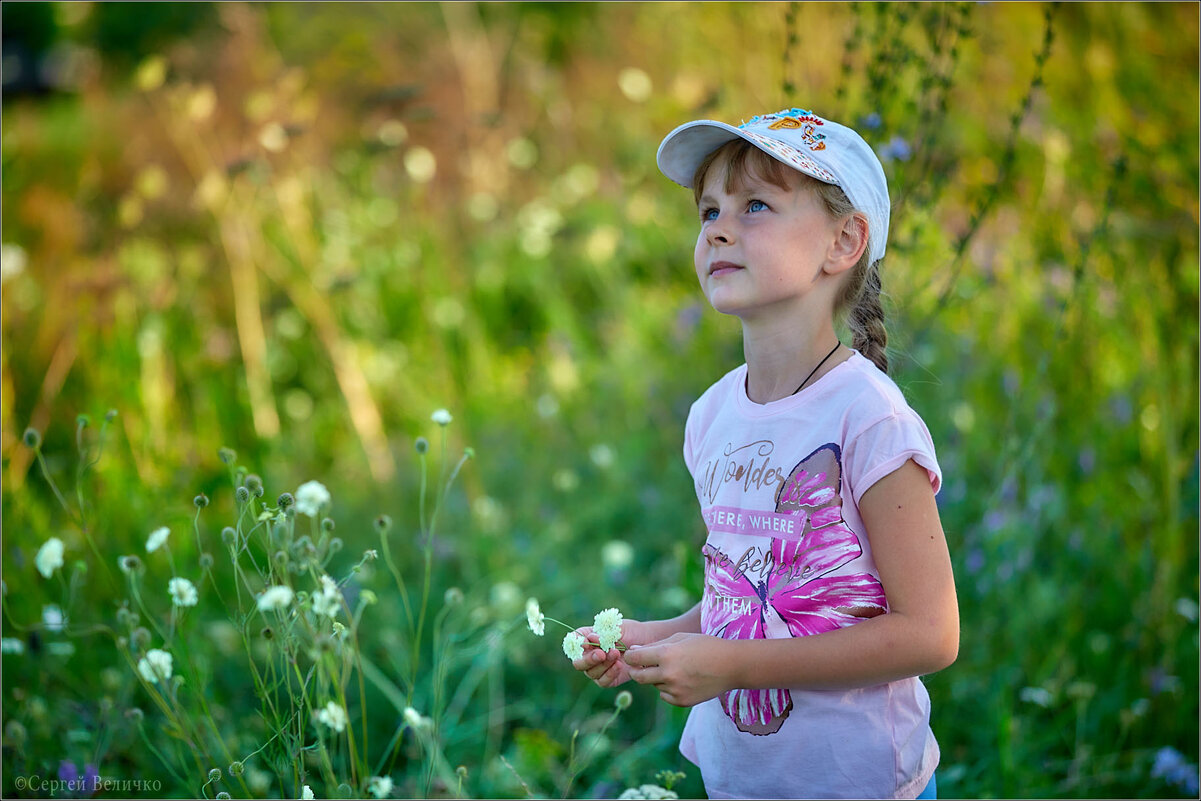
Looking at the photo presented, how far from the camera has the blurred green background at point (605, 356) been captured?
227 centimetres

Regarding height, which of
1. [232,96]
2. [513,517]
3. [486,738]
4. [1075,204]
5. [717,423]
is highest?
[232,96]

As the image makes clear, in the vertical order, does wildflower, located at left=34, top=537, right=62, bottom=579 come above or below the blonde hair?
below

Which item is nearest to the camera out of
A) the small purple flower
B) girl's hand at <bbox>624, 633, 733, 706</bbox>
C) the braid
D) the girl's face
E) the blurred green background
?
girl's hand at <bbox>624, 633, 733, 706</bbox>

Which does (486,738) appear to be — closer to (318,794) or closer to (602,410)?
(318,794)

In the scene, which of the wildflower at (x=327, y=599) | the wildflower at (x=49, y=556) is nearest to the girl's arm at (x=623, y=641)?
the wildflower at (x=327, y=599)

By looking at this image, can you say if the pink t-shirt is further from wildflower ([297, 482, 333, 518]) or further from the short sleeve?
wildflower ([297, 482, 333, 518])

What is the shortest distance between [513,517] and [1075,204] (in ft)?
7.21

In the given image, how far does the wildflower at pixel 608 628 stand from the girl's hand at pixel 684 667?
3 centimetres

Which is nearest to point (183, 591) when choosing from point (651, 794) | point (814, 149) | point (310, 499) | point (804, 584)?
point (310, 499)

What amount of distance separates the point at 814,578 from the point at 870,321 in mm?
446

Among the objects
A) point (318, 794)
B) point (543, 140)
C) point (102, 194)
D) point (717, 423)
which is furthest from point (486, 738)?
point (102, 194)

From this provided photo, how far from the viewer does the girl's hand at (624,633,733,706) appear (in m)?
1.21

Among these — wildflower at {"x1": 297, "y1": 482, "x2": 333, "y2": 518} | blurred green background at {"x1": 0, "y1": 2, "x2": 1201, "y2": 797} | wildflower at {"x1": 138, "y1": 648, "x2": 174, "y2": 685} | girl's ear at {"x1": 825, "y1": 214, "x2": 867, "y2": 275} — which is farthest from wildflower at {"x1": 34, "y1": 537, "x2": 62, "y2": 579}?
girl's ear at {"x1": 825, "y1": 214, "x2": 867, "y2": 275}

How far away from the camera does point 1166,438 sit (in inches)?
96.1
